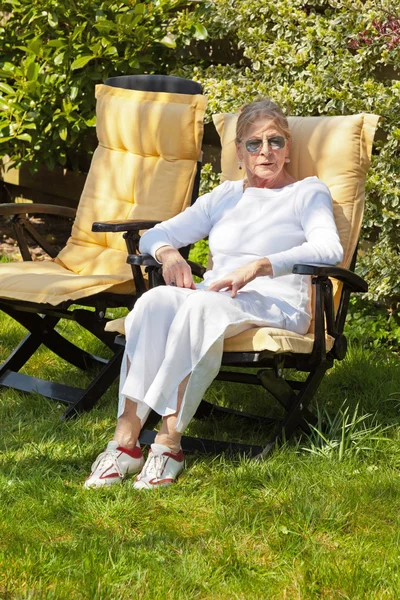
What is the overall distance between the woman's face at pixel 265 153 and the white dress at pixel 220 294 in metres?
0.06

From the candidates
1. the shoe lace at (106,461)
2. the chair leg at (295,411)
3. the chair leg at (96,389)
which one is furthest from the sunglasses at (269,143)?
the shoe lace at (106,461)

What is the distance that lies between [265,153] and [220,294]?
65 cm

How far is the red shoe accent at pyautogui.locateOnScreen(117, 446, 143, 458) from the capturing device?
10.4 ft

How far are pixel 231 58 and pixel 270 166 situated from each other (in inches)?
104

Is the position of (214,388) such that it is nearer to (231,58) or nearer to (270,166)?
(270,166)

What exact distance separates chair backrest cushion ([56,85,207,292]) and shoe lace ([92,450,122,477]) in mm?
1203

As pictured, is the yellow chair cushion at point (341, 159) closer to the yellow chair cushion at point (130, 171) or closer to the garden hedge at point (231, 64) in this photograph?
the yellow chair cushion at point (130, 171)

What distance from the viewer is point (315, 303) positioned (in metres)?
3.25

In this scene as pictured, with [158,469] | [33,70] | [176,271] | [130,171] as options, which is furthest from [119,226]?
[33,70]

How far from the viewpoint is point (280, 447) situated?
3346 millimetres

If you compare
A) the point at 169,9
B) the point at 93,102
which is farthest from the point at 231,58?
the point at 93,102

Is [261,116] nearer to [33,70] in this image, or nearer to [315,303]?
[315,303]

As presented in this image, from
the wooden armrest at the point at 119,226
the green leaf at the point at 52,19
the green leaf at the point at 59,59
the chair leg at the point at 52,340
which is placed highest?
the green leaf at the point at 52,19

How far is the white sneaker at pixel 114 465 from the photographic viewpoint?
3104 millimetres
